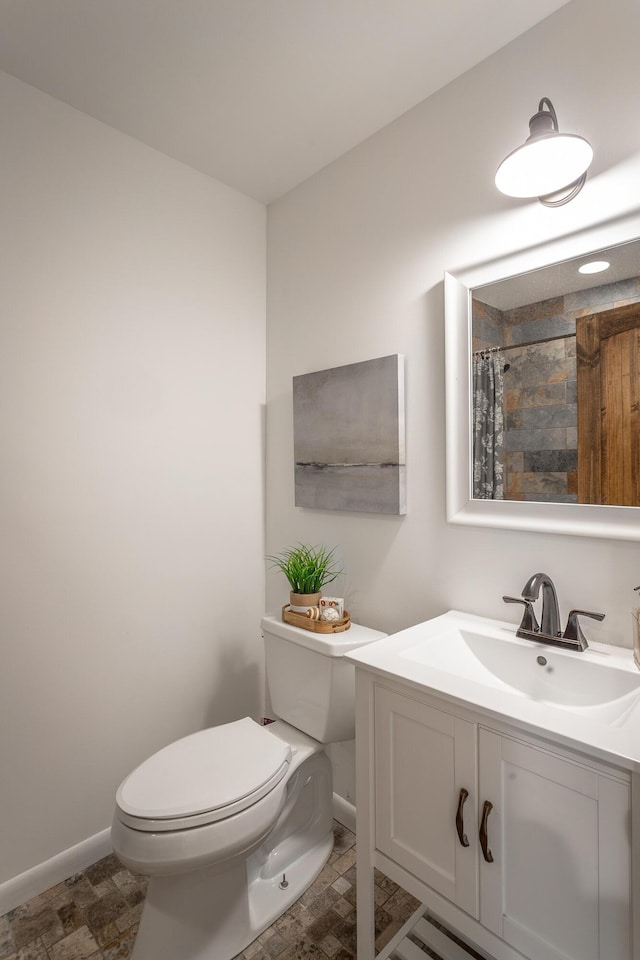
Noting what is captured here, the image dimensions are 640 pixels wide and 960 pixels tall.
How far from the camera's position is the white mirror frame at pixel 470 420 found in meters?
1.20

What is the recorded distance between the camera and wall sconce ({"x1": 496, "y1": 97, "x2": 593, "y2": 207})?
1.15m

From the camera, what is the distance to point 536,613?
1345mm

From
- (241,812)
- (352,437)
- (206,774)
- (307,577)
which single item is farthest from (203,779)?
(352,437)

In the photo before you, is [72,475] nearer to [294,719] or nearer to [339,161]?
[294,719]

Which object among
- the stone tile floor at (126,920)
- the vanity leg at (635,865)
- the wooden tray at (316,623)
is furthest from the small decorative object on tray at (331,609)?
the vanity leg at (635,865)

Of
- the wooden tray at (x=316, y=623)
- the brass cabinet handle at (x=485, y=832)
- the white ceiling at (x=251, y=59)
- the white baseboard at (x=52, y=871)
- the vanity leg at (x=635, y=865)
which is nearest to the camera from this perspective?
the vanity leg at (x=635, y=865)

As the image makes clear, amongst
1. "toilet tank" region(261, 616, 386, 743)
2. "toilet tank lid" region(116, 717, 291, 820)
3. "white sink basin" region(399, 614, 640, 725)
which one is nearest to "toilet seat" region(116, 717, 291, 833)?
"toilet tank lid" region(116, 717, 291, 820)

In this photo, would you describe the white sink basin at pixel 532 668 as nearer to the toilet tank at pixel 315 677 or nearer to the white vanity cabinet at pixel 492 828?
the white vanity cabinet at pixel 492 828

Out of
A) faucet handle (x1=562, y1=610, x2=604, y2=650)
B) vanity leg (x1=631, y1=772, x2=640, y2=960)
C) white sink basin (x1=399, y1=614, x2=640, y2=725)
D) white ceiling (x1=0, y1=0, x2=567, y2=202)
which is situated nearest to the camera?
vanity leg (x1=631, y1=772, x2=640, y2=960)

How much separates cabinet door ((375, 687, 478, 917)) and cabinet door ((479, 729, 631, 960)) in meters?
0.04

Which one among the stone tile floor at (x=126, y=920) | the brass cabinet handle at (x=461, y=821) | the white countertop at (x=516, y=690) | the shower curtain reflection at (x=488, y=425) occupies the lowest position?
the stone tile floor at (x=126, y=920)

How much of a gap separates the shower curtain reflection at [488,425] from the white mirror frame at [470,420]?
0.02 meters

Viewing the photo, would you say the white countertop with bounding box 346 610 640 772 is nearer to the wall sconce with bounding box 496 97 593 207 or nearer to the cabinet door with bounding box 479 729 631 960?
the cabinet door with bounding box 479 729 631 960

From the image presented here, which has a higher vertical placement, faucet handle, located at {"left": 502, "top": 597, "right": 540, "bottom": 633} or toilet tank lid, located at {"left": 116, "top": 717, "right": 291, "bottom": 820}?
faucet handle, located at {"left": 502, "top": 597, "right": 540, "bottom": 633}
